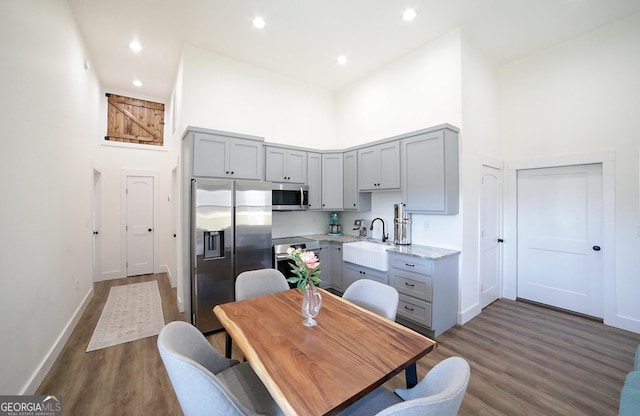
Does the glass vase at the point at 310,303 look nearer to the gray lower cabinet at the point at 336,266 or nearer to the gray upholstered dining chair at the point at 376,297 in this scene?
the gray upholstered dining chair at the point at 376,297

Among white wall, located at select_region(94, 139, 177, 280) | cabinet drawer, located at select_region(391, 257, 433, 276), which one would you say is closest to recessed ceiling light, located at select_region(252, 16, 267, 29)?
white wall, located at select_region(94, 139, 177, 280)

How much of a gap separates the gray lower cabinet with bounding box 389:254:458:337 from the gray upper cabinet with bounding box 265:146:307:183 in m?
1.91

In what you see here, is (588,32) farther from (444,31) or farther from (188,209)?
(188,209)

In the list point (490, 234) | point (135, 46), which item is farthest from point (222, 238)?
point (490, 234)

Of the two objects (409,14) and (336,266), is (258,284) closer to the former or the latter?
(336,266)

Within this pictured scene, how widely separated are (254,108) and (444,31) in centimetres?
282

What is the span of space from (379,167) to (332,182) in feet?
2.98

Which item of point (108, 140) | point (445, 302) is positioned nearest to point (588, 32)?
point (445, 302)

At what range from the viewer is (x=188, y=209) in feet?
10.3

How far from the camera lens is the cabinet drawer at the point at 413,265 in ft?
9.23

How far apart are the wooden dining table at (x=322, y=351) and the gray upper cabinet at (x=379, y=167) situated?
2.29m

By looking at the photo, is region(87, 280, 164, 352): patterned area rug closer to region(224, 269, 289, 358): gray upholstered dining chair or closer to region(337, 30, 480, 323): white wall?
A: region(224, 269, 289, 358): gray upholstered dining chair

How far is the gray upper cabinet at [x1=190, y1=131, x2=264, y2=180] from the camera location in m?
3.06

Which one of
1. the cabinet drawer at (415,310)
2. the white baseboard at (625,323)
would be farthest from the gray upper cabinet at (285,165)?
the white baseboard at (625,323)
